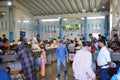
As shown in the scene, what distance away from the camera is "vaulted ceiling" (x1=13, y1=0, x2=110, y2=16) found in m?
20.4

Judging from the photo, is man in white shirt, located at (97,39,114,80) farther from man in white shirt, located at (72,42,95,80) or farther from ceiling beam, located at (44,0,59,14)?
ceiling beam, located at (44,0,59,14)

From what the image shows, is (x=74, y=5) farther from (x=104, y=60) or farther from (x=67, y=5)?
(x=104, y=60)

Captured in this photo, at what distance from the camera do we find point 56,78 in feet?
26.2

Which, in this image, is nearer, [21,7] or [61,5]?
[21,7]

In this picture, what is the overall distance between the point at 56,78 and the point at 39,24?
19.8 m

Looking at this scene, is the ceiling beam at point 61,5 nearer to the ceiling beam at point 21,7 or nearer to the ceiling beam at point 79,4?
the ceiling beam at point 79,4

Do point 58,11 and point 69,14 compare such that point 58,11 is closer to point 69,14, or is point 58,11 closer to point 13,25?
point 69,14

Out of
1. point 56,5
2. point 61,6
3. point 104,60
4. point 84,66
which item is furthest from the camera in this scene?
point 61,6

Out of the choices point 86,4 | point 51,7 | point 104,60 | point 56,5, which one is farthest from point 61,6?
point 104,60

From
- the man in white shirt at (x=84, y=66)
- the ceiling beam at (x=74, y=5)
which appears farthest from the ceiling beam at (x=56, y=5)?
the man in white shirt at (x=84, y=66)

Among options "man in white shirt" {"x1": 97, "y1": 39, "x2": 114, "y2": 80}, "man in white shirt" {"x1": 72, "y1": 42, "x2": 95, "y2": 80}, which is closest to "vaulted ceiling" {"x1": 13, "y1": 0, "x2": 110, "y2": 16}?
"man in white shirt" {"x1": 97, "y1": 39, "x2": 114, "y2": 80}

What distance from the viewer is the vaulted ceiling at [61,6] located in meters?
20.4

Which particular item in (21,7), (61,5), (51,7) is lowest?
(21,7)

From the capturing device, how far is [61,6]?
22359 mm
